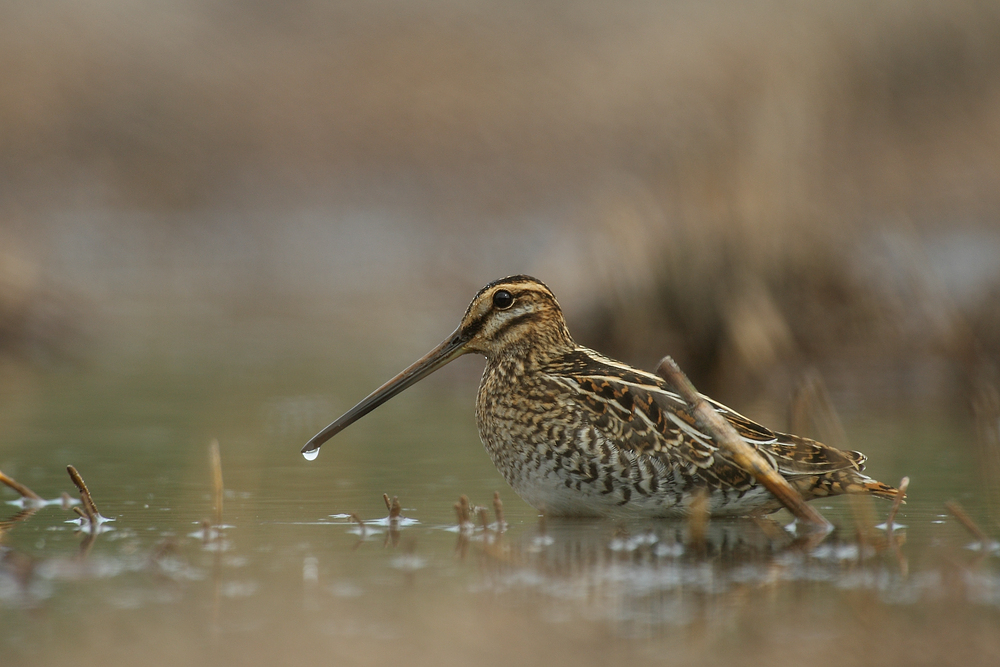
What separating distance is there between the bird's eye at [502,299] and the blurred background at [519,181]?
10.8 feet

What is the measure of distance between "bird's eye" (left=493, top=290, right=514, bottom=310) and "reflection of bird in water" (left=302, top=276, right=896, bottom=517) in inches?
11.3

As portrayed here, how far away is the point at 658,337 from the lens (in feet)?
32.1

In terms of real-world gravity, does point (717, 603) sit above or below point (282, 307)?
below

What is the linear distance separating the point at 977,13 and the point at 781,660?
18.1 meters

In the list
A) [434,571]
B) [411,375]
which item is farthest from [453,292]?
[434,571]

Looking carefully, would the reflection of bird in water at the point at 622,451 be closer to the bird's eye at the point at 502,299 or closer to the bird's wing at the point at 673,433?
the bird's wing at the point at 673,433

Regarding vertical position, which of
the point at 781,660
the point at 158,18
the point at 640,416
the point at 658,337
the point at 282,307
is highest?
the point at 158,18

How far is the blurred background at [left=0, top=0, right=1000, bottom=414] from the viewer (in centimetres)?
982

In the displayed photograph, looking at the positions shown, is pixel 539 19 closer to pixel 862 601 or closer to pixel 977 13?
pixel 977 13

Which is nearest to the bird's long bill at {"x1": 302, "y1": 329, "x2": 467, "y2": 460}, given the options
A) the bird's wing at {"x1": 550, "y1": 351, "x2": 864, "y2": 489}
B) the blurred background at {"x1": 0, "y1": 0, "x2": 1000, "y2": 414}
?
the bird's wing at {"x1": 550, "y1": 351, "x2": 864, "y2": 489}

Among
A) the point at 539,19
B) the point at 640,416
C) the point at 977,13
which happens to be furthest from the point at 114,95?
the point at 640,416

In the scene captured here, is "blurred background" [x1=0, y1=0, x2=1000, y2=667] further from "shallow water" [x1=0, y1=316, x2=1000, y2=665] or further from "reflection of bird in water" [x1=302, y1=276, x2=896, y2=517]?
"reflection of bird in water" [x1=302, y1=276, x2=896, y2=517]

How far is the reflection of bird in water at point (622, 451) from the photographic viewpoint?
17.6 ft

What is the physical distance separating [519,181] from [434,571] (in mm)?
15237
